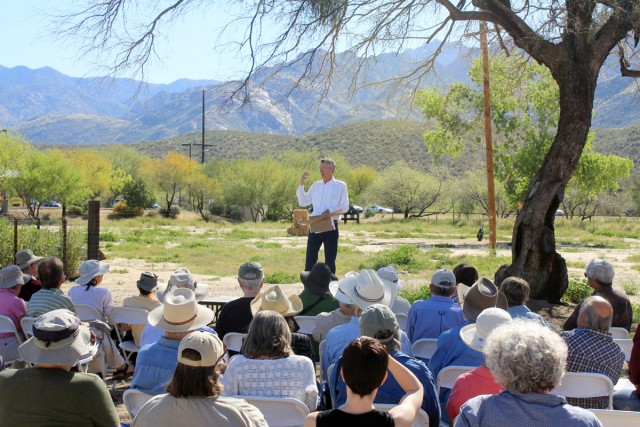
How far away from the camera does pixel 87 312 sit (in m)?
→ 6.04

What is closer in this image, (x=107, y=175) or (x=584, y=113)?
(x=584, y=113)

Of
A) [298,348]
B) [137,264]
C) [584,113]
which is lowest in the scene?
[137,264]

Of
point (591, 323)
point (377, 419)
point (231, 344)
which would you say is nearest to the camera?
point (377, 419)

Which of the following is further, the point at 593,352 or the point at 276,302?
the point at 276,302

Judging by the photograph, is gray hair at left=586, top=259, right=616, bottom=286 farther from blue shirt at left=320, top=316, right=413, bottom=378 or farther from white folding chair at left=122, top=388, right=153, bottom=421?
white folding chair at left=122, top=388, right=153, bottom=421

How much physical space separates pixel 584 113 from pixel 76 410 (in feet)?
28.1

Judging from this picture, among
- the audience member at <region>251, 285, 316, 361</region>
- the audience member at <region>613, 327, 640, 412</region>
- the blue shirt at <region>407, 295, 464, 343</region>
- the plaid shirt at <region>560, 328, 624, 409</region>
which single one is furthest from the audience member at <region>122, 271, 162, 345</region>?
the audience member at <region>613, 327, 640, 412</region>

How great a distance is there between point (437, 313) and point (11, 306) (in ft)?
10.8

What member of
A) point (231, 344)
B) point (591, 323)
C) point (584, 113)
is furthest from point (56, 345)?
point (584, 113)

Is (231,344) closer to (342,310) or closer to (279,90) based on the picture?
(342,310)

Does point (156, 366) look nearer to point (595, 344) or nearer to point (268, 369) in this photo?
point (268, 369)

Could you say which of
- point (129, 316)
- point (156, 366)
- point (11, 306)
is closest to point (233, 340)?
point (156, 366)

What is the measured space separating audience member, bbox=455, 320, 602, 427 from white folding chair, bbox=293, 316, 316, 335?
9.25 feet

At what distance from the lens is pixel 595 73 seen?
9867 mm
